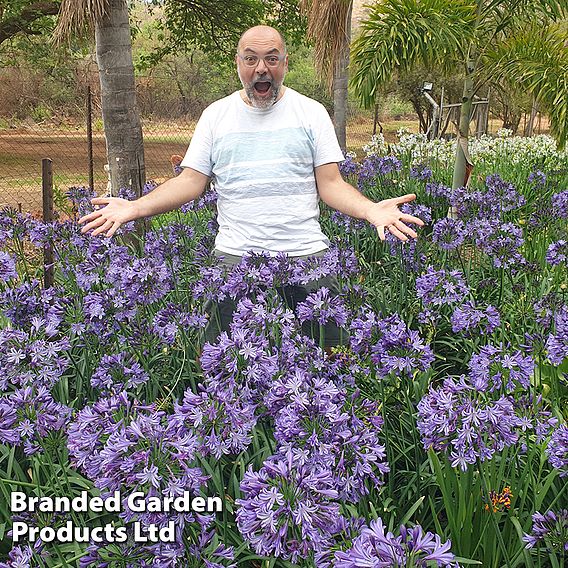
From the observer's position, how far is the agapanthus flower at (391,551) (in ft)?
3.32

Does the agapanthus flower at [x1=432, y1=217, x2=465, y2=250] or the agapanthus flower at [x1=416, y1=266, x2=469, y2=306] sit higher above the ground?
the agapanthus flower at [x1=432, y1=217, x2=465, y2=250]

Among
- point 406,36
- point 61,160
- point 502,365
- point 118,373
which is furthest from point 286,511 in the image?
point 61,160

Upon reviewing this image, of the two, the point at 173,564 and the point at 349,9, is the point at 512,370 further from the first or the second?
the point at 349,9

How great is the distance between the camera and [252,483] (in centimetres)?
123

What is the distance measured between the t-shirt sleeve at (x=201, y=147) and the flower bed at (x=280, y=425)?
43 cm

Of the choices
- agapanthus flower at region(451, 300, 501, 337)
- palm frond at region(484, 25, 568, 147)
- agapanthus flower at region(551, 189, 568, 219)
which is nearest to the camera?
agapanthus flower at region(451, 300, 501, 337)

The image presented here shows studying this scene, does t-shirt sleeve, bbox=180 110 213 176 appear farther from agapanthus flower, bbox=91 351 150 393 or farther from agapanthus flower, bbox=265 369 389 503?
agapanthus flower, bbox=265 369 389 503

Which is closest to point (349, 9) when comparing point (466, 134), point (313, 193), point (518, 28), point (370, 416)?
point (518, 28)

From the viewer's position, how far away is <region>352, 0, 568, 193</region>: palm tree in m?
5.84

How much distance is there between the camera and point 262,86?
3.02 meters

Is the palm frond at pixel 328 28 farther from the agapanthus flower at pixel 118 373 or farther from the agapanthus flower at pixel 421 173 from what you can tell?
the agapanthus flower at pixel 118 373

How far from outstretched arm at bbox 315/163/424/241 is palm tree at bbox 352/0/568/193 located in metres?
3.14

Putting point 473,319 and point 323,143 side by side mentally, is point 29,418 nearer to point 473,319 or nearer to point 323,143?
point 473,319

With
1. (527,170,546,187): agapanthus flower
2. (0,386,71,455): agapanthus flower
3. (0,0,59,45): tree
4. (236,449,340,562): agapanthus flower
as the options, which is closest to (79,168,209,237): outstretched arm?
(0,386,71,455): agapanthus flower
